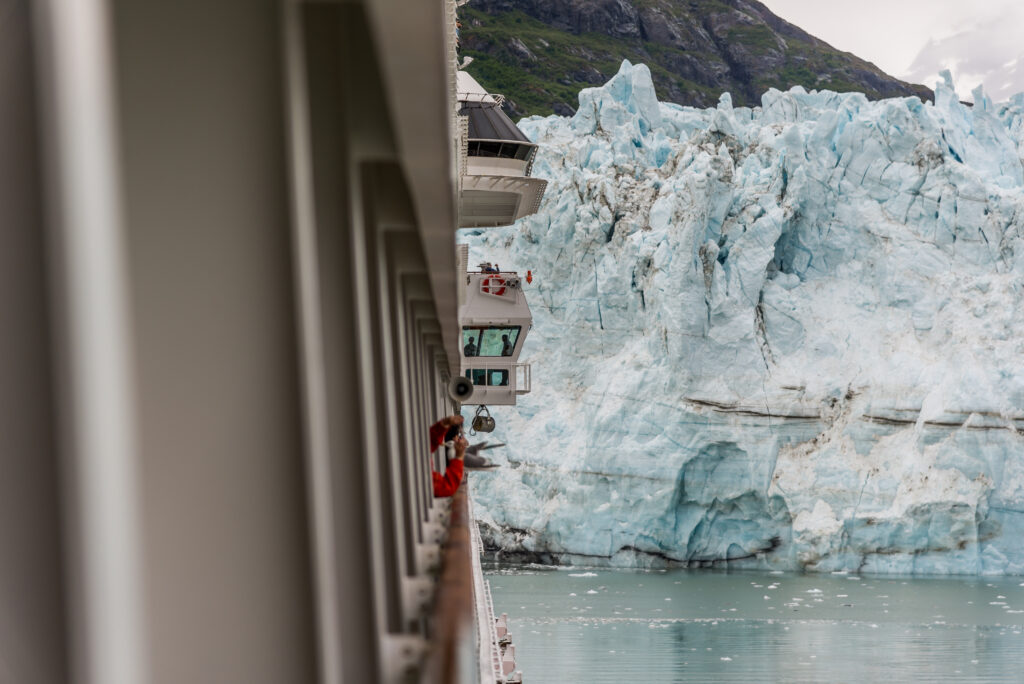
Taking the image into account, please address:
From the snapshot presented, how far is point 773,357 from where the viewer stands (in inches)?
1117

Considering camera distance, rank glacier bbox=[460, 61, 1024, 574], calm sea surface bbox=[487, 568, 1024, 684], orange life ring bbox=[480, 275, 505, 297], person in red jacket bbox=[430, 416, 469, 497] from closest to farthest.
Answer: person in red jacket bbox=[430, 416, 469, 497]
orange life ring bbox=[480, 275, 505, 297]
calm sea surface bbox=[487, 568, 1024, 684]
glacier bbox=[460, 61, 1024, 574]

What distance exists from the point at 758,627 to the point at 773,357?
8834mm

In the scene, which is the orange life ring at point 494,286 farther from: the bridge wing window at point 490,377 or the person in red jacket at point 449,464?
the person in red jacket at point 449,464

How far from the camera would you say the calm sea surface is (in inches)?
738

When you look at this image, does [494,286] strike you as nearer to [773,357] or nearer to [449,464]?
[449,464]

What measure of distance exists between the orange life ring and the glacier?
11469 millimetres

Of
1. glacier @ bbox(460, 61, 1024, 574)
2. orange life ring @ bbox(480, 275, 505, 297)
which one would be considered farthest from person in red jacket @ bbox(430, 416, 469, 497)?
glacier @ bbox(460, 61, 1024, 574)

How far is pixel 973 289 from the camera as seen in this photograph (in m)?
27.5

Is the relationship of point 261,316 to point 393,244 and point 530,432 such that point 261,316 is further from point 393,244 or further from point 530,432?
point 530,432

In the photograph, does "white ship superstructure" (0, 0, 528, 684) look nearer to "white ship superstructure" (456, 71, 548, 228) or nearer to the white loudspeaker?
the white loudspeaker

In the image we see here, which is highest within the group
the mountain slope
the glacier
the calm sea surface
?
the mountain slope

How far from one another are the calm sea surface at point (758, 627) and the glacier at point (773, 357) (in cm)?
124

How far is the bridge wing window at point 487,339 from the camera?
52.0 feet

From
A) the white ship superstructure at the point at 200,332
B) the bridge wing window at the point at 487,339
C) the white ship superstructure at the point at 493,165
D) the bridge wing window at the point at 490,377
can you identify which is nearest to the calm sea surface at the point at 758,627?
the bridge wing window at the point at 490,377
